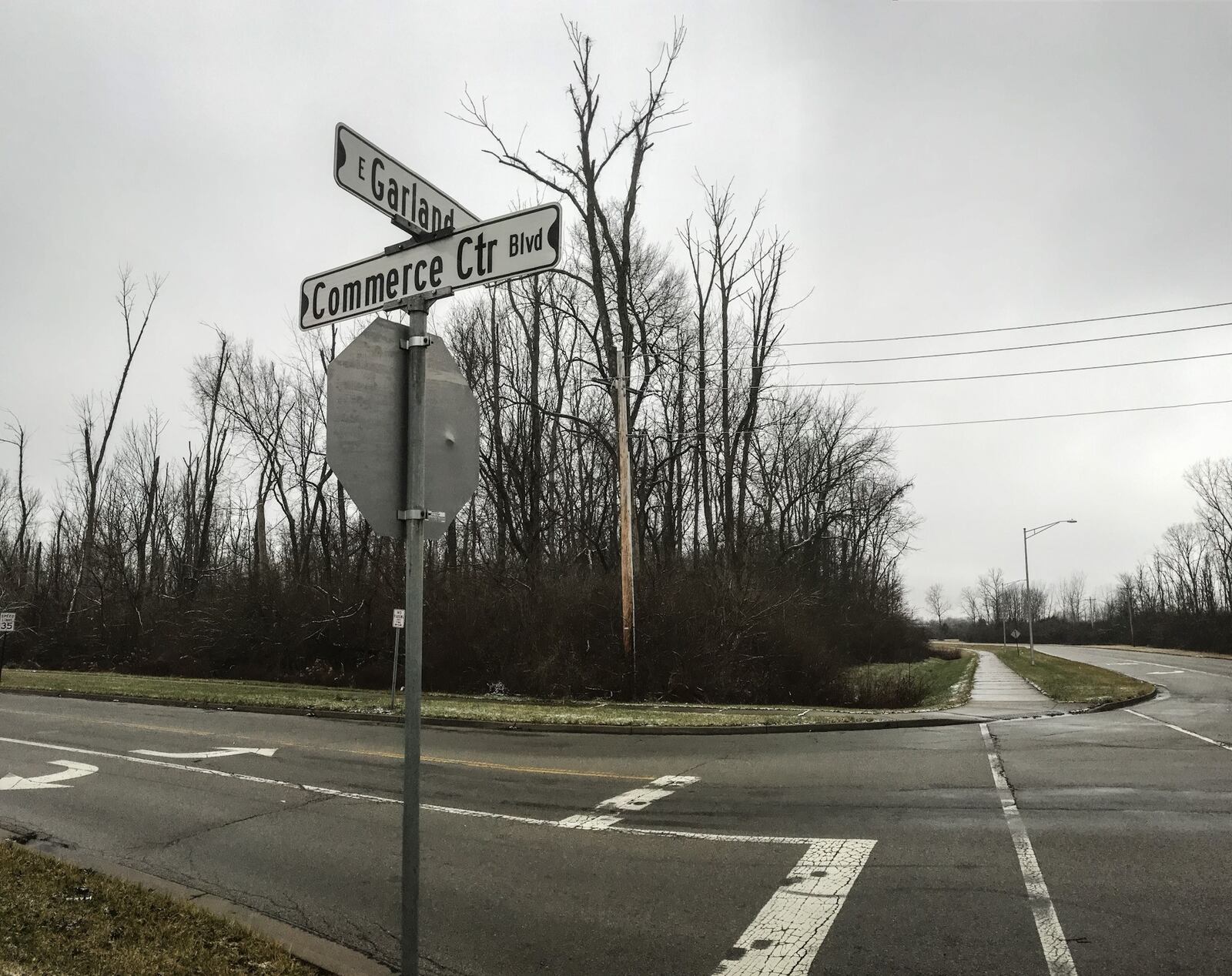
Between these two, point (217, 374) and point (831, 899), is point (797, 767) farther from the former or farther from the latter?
point (217, 374)

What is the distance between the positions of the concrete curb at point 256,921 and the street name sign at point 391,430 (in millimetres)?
2681

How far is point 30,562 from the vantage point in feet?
179

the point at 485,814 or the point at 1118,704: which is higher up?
the point at 485,814

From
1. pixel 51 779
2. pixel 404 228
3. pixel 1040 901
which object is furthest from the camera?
pixel 51 779

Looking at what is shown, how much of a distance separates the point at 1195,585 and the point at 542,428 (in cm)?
8634

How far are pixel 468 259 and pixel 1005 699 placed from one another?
2226 cm

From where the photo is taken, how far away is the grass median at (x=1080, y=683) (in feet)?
69.0

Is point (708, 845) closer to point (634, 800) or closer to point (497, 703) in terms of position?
point (634, 800)

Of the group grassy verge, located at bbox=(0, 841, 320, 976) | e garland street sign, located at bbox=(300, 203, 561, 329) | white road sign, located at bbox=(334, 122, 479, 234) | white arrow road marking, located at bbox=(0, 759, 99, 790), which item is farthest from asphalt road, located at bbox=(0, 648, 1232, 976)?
white road sign, located at bbox=(334, 122, 479, 234)

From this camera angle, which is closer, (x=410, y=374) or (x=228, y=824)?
(x=410, y=374)

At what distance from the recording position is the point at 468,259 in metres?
3.53

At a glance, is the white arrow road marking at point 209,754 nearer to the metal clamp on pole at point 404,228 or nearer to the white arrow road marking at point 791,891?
the white arrow road marking at point 791,891

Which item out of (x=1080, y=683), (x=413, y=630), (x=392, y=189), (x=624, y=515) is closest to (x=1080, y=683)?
(x=1080, y=683)

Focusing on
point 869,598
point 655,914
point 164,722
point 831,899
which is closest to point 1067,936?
point 831,899
